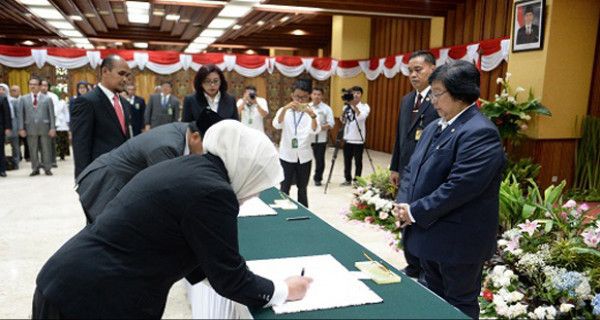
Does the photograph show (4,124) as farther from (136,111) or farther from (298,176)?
(298,176)

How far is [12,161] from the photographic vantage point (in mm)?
7672

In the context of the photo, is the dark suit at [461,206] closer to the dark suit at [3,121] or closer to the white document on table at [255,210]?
the white document on table at [255,210]

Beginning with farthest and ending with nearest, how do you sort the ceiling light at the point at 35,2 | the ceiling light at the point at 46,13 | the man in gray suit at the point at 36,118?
the ceiling light at the point at 46,13 < the ceiling light at the point at 35,2 < the man in gray suit at the point at 36,118

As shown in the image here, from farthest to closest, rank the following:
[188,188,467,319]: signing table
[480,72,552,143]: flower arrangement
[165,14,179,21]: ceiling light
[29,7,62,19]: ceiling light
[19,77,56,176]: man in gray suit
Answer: [165,14,179,21]: ceiling light < [29,7,62,19]: ceiling light < [19,77,56,176]: man in gray suit < [480,72,552,143]: flower arrangement < [188,188,467,319]: signing table

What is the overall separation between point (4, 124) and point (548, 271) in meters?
7.31

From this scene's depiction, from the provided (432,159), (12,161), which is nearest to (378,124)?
(12,161)

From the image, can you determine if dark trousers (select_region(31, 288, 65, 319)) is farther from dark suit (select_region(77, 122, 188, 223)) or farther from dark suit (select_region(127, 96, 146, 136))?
dark suit (select_region(127, 96, 146, 136))

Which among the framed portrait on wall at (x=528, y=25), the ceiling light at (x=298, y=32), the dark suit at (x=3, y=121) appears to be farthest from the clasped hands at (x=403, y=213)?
the ceiling light at (x=298, y=32)

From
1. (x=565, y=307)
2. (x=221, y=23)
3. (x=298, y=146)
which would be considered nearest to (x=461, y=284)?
(x=565, y=307)

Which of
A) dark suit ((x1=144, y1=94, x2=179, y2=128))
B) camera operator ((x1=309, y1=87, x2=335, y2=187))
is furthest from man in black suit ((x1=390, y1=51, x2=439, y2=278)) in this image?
dark suit ((x1=144, y1=94, x2=179, y2=128))

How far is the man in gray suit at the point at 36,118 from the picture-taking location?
22.9 ft

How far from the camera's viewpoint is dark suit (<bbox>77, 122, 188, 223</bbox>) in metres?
1.87

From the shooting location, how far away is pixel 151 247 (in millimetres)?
1196

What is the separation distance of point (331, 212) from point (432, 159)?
320 centimetres
